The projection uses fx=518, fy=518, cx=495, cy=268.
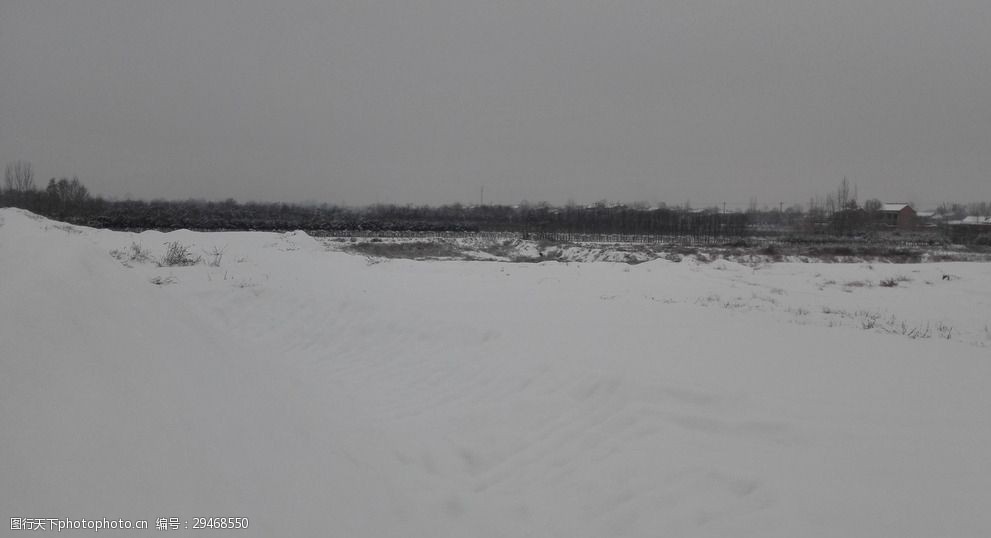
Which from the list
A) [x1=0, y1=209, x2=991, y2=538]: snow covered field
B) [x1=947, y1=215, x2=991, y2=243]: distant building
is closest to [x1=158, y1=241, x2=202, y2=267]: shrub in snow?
[x1=0, y1=209, x2=991, y2=538]: snow covered field

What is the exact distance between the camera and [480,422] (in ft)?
17.2

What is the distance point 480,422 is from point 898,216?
3419 inches

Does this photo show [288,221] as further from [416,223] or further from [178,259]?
[178,259]

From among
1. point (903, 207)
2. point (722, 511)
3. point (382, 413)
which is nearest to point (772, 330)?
point (722, 511)

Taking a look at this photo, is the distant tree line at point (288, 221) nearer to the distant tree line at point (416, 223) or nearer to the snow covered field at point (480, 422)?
the distant tree line at point (416, 223)

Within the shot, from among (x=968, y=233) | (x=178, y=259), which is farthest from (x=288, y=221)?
(x=968, y=233)

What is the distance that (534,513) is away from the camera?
370 centimetres

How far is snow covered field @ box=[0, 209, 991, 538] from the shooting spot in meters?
2.81

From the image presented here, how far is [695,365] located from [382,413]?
3406 millimetres

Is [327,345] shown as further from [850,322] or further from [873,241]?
[873,241]

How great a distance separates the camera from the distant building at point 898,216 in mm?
67688

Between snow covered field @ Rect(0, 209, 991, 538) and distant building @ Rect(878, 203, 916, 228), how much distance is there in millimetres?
74877

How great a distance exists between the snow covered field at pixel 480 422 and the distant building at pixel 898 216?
74.9m

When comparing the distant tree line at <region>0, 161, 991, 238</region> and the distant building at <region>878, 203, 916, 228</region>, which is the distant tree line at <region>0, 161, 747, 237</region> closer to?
the distant tree line at <region>0, 161, 991, 238</region>
